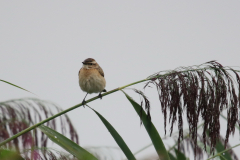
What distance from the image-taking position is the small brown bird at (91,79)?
4723mm

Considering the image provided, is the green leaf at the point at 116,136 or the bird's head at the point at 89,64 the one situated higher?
the bird's head at the point at 89,64

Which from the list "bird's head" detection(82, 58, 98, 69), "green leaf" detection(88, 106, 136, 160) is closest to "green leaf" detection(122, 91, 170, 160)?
"green leaf" detection(88, 106, 136, 160)

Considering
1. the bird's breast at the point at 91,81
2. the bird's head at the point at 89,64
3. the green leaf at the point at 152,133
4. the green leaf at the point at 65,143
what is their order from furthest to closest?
the bird's head at the point at 89,64, the bird's breast at the point at 91,81, the green leaf at the point at 152,133, the green leaf at the point at 65,143

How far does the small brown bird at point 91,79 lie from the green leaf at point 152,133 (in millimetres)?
2490

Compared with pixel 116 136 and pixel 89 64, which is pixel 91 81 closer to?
pixel 89 64

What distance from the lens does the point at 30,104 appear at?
2828 mm

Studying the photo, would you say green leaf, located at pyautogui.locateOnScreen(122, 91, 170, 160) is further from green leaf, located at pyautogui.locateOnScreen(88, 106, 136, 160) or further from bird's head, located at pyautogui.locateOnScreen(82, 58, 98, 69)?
bird's head, located at pyautogui.locateOnScreen(82, 58, 98, 69)

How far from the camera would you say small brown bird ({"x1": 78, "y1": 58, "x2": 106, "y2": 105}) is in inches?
186

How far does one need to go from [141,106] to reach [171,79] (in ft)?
0.86

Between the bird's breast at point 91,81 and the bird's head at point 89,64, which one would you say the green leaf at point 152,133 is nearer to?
the bird's breast at point 91,81

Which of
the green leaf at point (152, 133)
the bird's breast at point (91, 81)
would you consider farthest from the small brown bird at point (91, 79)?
the green leaf at point (152, 133)

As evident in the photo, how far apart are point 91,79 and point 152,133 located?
2.66 meters

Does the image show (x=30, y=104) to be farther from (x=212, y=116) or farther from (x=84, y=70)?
(x=84, y=70)

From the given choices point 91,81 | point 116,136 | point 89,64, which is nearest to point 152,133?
point 116,136
